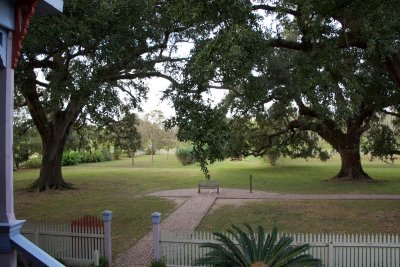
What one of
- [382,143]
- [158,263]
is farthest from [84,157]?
[158,263]

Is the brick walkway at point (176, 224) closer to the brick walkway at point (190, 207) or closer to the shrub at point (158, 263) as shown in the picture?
the brick walkway at point (190, 207)

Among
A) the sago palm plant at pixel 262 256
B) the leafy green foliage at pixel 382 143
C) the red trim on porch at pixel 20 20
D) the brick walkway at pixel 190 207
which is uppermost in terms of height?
the red trim on porch at pixel 20 20

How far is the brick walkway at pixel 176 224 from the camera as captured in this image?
37.3 feet

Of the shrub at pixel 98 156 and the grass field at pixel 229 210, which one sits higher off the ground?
the shrub at pixel 98 156

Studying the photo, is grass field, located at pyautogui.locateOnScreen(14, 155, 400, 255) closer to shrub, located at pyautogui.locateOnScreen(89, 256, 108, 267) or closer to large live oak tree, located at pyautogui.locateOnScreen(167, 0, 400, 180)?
shrub, located at pyautogui.locateOnScreen(89, 256, 108, 267)

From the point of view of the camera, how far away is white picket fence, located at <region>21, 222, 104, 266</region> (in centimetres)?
1079

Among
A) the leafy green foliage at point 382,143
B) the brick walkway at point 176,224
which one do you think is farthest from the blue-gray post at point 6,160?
the leafy green foliage at point 382,143

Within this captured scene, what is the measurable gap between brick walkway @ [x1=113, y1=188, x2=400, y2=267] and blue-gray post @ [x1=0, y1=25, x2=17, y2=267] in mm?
7465

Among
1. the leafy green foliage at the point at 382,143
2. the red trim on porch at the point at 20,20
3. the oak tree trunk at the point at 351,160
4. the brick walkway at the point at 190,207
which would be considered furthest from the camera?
the oak tree trunk at the point at 351,160

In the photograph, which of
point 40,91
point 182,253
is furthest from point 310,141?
point 182,253

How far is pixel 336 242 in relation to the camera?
9930mm

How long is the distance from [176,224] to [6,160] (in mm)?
13231

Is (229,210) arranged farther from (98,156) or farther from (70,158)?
(98,156)

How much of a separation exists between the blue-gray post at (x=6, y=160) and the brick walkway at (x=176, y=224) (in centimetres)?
746
